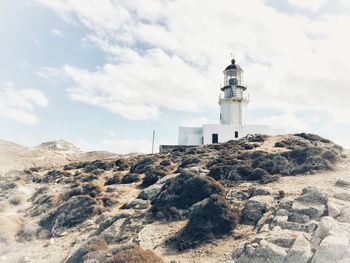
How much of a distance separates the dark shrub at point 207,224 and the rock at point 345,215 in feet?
14.0

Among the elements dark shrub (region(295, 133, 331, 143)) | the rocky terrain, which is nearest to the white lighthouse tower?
dark shrub (region(295, 133, 331, 143))

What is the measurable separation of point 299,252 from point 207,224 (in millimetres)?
4804

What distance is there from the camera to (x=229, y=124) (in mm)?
55531

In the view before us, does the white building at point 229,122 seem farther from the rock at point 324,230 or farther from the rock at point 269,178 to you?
the rock at point 324,230

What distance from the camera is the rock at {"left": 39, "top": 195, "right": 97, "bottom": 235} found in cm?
2164

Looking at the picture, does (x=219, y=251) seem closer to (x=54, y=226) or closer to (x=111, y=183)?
(x=54, y=226)

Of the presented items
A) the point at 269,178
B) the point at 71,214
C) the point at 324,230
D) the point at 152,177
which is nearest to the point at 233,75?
the point at 152,177

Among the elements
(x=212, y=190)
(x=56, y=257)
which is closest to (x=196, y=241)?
(x=212, y=190)

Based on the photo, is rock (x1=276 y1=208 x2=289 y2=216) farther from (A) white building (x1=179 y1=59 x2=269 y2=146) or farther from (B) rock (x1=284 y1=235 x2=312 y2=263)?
(A) white building (x1=179 y1=59 x2=269 y2=146)

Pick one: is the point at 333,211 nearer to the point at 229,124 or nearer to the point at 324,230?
the point at 324,230

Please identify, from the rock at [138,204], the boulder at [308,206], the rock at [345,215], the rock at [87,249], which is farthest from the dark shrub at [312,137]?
the rock at [87,249]

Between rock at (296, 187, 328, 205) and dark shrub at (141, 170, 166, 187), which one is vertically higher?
dark shrub at (141, 170, 166, 187)

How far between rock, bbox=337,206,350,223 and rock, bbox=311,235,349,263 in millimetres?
2118

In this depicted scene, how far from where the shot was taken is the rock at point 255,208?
15.7m
